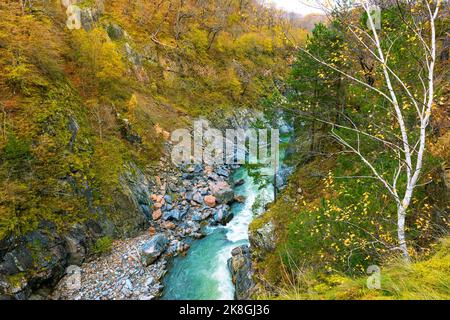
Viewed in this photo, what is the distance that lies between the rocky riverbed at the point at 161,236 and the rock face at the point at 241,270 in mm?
3265

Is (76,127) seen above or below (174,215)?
above

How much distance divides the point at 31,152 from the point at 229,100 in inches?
1079

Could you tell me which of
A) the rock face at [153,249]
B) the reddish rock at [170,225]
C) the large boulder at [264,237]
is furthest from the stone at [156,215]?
the large boulder at [264,237]

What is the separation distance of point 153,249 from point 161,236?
1.09 metres

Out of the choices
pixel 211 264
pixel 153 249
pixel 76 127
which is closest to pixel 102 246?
pixel 153 249

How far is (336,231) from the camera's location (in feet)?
22.5

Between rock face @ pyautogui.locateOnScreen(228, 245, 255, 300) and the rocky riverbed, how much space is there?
3.26 meters

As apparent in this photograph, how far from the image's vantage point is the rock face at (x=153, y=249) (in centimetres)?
1416

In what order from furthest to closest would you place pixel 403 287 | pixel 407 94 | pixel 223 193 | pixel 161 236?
1. pixel 223 193
2. pixel 161 236
3. pixel 407 94
4. pixel 403 287

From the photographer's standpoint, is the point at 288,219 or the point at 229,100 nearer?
the point at 288,219

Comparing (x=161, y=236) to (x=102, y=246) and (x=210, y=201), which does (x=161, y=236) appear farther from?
(x=210, y=201)

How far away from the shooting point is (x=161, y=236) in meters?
15.5
